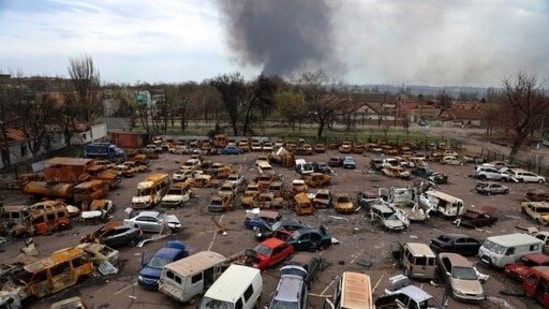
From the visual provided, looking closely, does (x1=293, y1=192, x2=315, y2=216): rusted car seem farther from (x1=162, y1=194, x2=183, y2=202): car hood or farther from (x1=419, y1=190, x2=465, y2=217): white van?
(x1=162, y1=194, x2=183, y2=202): car hood

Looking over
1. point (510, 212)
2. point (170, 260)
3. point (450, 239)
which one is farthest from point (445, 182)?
point (170, 260)

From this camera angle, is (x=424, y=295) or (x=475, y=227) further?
(x=475, y=227)

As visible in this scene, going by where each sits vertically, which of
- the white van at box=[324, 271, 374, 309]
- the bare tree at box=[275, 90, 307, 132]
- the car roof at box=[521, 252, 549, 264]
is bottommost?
the car roof at box=[521, 252, 549, 264]

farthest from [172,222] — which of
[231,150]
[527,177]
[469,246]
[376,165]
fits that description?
[527,177]

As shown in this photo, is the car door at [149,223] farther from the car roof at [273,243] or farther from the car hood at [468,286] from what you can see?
the car hood at [468,286]

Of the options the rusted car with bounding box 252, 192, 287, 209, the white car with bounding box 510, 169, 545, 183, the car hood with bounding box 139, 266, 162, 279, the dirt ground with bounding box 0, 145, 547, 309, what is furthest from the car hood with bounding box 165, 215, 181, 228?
the white car with bounding box 510, 169, 545, 183

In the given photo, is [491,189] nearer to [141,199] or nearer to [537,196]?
[537,196]

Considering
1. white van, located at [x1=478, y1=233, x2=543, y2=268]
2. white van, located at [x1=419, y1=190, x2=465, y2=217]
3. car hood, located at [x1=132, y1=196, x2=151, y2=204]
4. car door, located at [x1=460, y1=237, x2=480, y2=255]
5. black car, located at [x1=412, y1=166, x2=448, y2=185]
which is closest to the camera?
white van, located at [x1=478, y1=233, x2=543, y2=268]

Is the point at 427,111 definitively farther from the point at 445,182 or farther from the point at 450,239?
the point at 450,239
